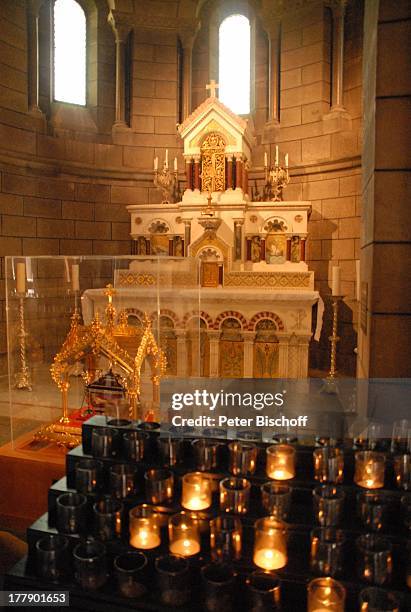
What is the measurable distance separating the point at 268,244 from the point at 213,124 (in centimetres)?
193

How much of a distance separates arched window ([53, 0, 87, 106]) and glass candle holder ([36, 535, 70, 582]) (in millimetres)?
8390

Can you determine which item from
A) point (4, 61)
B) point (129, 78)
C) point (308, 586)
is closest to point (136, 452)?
point (308, 586)

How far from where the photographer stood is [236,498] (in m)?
2.02

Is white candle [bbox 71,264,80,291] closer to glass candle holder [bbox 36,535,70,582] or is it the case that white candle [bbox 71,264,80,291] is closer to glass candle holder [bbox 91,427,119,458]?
glass candle holder [bbox 91,427,119,458]

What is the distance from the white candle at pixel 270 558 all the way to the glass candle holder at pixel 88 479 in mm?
752

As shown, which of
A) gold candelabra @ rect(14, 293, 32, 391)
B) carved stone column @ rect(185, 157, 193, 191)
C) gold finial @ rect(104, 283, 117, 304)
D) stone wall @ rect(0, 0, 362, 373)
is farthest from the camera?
stone wall @ rect(0, 0, 362, 373)

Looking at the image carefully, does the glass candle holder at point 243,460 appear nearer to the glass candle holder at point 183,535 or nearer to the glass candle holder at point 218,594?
the glass candle holder at point 183,535

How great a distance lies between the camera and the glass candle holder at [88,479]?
7.29ft

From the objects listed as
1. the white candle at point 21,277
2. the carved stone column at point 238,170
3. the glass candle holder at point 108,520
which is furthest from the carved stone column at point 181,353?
the carved stone column at point 238,170

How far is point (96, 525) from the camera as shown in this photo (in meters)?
2.06

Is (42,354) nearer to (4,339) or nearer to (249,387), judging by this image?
(249,387)

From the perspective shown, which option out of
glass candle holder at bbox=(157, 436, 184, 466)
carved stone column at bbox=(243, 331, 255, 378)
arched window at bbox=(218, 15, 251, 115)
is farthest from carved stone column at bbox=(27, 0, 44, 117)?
glass candle holder at bbox=(157, 436, 184, 466)

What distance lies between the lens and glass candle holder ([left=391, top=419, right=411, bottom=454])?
2.23 m

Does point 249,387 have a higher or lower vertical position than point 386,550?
higher
